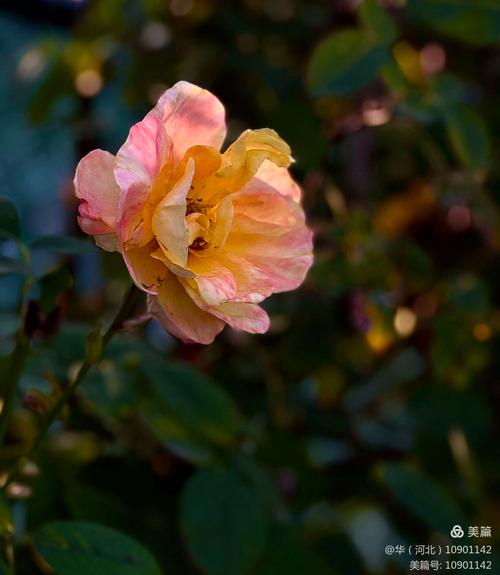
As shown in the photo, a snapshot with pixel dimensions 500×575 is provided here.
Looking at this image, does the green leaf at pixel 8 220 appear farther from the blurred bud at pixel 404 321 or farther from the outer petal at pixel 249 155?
the blurred bud at pixel 404 321

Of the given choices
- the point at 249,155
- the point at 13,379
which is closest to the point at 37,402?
the point at 13,379

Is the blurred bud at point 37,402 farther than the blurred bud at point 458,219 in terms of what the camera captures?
No

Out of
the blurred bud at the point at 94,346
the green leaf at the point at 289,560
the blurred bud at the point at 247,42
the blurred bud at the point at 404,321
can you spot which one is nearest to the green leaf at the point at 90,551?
the blurred bud at the point at 94,346

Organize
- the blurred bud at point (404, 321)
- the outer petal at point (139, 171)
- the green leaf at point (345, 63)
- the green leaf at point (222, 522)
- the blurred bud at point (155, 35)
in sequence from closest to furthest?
1. the outer petal at point (139, 171)
2. the green leaf at point (222, 522)
3. the green leaf at point (345, 63)
4. the blurred bud at point (404, 321)
5. the blurred bud at point (155, 35)

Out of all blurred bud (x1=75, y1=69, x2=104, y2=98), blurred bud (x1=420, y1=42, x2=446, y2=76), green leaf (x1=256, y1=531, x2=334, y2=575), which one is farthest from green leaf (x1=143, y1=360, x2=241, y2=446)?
blurred bud (x1=420, y1=42, x2=446, y2=76)

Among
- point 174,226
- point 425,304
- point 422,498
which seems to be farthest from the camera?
point 425,304

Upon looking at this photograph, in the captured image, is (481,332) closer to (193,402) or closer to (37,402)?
(193,402)

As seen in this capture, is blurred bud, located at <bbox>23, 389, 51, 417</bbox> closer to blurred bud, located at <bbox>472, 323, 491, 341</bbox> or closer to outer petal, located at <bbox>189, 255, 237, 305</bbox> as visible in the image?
outer petal, located at <bbox>189, 255, 237, 305</bbox>
